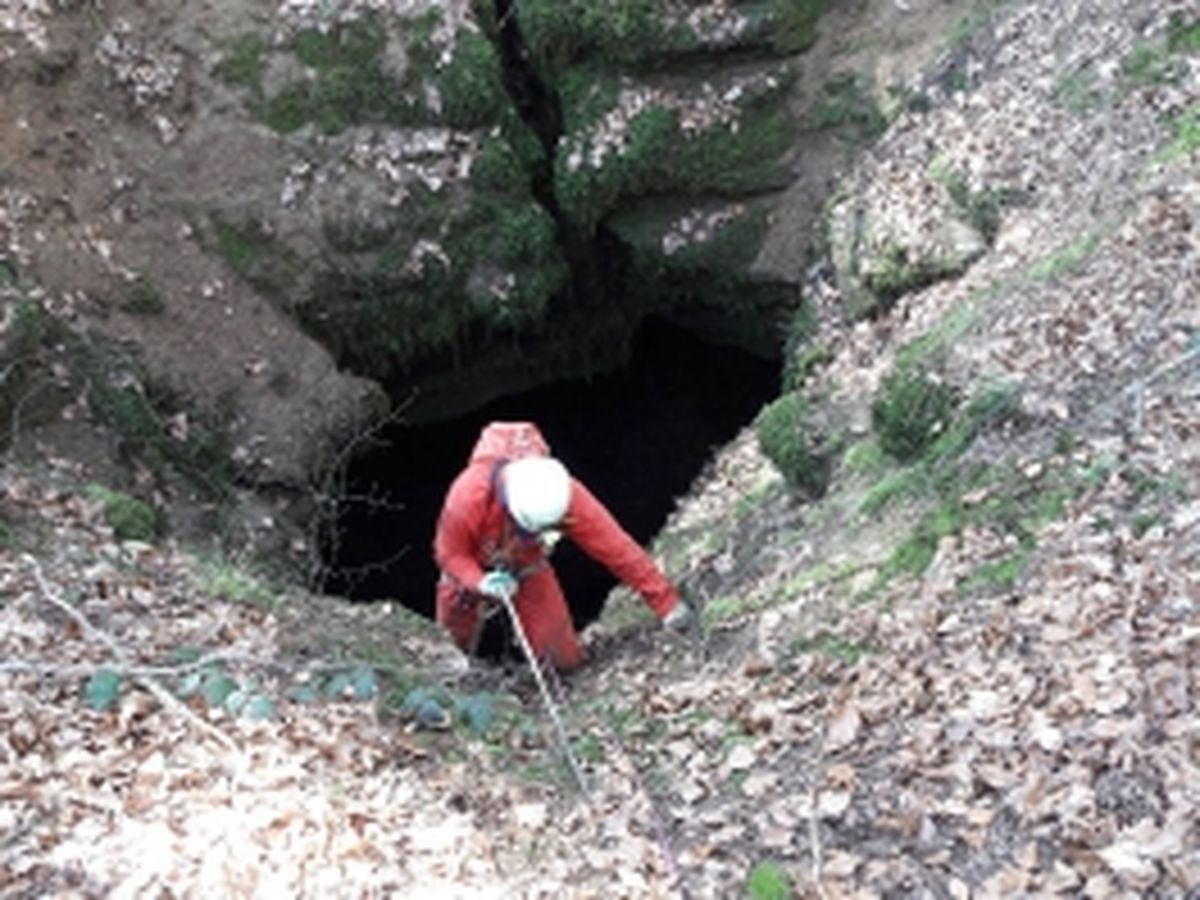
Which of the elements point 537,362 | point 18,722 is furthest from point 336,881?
point 537,362

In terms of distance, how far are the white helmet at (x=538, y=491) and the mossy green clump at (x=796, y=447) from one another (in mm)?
2517

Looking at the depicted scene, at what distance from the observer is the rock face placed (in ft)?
37.5

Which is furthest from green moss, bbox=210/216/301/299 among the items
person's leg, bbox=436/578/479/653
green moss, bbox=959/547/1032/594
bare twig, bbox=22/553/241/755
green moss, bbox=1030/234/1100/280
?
green moss, bbox=959/547/1032/594

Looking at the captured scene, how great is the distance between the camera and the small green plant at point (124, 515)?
312 inches

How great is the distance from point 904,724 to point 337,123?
9.50m

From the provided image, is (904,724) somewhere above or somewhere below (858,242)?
below

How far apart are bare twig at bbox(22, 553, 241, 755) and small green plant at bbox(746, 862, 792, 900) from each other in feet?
7.39

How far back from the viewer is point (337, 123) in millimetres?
12141

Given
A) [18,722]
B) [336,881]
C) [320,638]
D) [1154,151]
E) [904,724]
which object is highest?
[18,722]

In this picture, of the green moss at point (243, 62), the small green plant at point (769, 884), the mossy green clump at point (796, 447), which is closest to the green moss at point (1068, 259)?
the mossy green clump at point (796, 447)

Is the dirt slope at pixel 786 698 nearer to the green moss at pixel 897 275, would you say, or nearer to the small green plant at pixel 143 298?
the green moss at pixel 897 275

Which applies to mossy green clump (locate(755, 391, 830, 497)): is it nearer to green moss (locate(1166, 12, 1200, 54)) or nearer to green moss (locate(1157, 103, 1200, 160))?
green moss (locate(1157, 103, 1200, 160))

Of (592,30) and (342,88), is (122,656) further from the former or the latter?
(592,30)

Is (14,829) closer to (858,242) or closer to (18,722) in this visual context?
(18,722)
